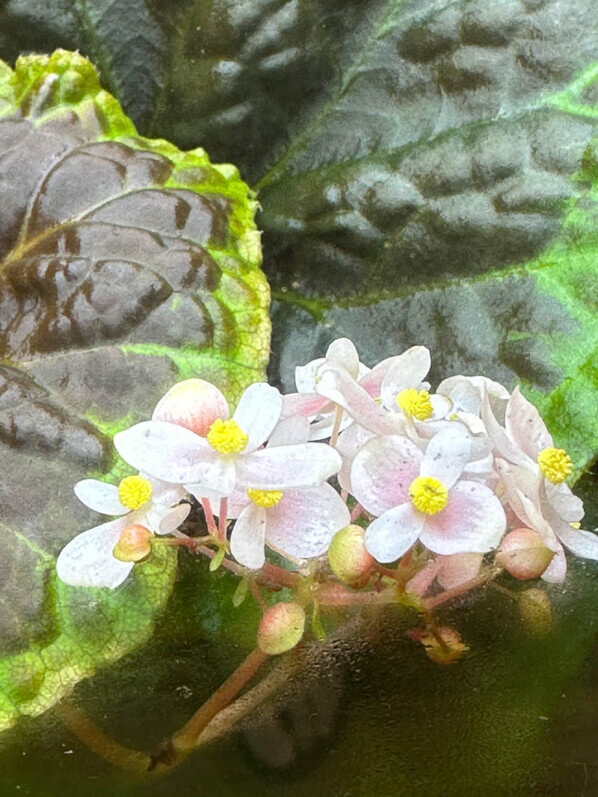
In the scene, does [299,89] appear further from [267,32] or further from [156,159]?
[156,159]

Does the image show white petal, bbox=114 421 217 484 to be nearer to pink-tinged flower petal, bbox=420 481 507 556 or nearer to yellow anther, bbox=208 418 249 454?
yellow anther, bbox=208 418 249 454

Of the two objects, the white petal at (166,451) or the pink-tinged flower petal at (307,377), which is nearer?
the white petal at (166,451)

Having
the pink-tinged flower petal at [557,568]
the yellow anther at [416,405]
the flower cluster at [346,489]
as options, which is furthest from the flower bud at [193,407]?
the pink-tinged flower petal at [557,568]

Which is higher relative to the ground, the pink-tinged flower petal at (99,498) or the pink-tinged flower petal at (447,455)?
the pink-tinged flower petal at (447,455)

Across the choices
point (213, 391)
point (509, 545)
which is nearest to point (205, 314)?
point (213, 391)

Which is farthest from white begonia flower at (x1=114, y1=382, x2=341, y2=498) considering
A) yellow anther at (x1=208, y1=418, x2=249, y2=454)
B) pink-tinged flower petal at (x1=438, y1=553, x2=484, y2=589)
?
pink-tinged flower petal at (x1=438, y1=553, x2=484, y2=589)

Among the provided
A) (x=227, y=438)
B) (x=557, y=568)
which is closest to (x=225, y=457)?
(x=227, y=438)

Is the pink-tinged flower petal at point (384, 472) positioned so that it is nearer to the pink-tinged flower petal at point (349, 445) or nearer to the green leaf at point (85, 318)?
the pink-tinged flower petal at point (349, 445)
